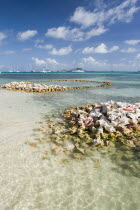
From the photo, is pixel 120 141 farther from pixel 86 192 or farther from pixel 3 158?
pixel 3 158

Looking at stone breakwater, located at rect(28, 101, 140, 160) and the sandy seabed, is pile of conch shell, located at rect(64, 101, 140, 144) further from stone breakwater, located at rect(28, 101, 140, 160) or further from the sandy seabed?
the sandy seabed

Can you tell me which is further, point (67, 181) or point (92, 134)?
point (92, 134)

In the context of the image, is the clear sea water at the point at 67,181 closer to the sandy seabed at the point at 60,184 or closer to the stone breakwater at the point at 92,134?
the sandy seabed at the point at 60,184

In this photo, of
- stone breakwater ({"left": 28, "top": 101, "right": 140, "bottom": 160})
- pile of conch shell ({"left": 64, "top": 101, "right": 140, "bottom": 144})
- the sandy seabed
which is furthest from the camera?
pile of conch shell ({"left": 64, "top": 101, "right": 140, "bottom": 144})

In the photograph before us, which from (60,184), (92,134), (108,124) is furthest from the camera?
(108,124)

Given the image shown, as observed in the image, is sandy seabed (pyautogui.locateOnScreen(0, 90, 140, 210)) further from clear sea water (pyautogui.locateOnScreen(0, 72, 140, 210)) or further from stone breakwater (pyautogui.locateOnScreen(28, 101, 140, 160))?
stone breakwater (pyautogui.locateOnScreen(28, 101, 140, 160))

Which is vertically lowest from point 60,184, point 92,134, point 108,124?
point 60,184

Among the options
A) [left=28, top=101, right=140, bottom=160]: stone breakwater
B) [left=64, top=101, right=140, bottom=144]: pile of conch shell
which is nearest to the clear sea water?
[left=28, top=101, right=140, bottom=160]: stone breakwater

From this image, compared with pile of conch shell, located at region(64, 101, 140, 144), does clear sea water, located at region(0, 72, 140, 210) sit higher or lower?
lower

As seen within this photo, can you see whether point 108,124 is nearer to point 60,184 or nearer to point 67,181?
point 67,181

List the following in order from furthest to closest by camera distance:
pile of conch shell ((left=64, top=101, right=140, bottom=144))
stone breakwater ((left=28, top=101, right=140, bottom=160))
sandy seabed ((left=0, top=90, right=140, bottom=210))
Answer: pile of conch shell ((left=64, top=101, right=140, bottom=144)) → stone breakwater ((left=28, top=101, right=140, bottom=160)) → sandy seabed ((left=0, top=90, right=140, bottom=210))

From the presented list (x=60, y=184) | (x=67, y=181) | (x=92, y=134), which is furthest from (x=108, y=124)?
(x=60, y=184)

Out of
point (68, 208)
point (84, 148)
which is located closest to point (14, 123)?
point (84, 148)

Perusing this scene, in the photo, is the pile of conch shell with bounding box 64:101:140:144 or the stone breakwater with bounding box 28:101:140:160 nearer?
the stone breakwater with bounding box 28:101:140:160
